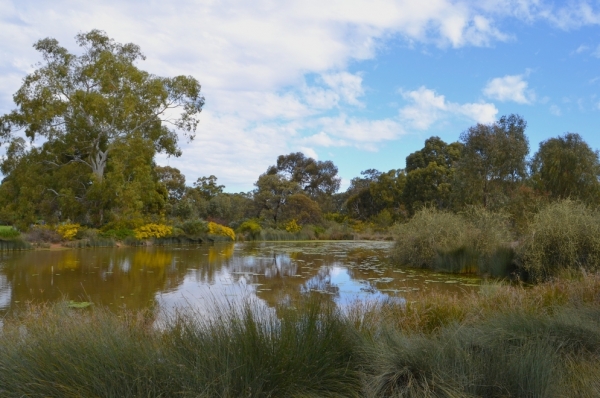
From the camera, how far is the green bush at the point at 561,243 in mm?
10716

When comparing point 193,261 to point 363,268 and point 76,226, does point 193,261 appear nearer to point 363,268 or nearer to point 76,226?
point 363,268

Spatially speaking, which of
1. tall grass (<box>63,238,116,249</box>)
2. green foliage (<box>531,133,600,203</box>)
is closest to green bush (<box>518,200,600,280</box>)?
green foliage (<box>531,133,600,203</box>)

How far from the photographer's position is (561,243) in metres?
10.9

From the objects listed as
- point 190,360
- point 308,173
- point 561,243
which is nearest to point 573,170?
point 561,243

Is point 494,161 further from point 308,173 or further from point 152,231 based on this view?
point 308,173

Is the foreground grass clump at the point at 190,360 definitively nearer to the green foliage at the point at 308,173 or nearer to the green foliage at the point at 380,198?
the green foliage at the point at 380,198

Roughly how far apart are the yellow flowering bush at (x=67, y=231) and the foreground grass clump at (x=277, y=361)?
60.6ft

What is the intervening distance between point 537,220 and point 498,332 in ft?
26.5

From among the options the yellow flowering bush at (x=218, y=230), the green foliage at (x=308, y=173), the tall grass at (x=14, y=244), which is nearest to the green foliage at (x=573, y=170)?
the yellow flowering bush at (x=218, y=230)

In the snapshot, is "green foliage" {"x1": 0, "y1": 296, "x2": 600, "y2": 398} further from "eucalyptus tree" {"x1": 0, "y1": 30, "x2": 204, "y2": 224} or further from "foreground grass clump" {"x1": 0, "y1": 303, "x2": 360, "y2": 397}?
"eucalyptus tree" {"x1": 0, "y1": 30, "x2": 204, "y2": 224}

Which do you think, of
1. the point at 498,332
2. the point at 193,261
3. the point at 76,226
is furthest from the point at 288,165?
the point at 498,332

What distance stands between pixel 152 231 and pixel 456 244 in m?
15.6

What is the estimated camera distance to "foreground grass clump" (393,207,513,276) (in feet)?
42.3

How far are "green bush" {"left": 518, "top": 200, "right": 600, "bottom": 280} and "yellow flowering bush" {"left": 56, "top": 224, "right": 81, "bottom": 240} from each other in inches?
704
